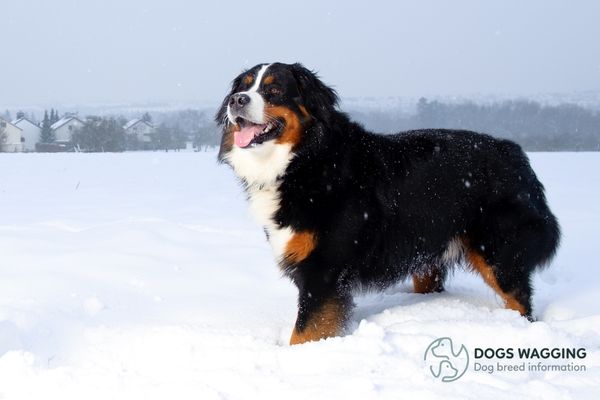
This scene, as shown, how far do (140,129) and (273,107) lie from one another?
208 feet

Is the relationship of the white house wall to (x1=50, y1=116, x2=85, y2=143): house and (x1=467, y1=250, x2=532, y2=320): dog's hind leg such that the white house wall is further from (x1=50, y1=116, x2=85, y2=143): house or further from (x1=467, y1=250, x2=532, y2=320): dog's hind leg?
(x1=467, y1=250, x2=532, y2=320): dog's hind leg

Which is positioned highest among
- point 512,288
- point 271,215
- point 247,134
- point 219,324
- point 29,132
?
point 247,134

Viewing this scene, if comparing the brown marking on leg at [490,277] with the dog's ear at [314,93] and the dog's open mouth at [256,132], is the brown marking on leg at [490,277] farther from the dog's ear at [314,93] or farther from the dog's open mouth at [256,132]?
the dog's open mouth at [256,132]

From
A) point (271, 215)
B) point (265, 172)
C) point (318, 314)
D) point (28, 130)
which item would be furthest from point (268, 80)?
point (28, 130)

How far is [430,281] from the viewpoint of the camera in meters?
4.93

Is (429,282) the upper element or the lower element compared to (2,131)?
upper

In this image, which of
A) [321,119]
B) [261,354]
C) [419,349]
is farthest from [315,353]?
[321,119]

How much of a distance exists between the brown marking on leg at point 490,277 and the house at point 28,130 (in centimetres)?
7989

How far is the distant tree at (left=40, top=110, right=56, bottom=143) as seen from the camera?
254 feet

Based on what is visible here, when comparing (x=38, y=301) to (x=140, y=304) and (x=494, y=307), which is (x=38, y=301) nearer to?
(x=140, y=304)

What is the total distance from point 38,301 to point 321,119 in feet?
7.79

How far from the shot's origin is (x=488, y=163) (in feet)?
14.2

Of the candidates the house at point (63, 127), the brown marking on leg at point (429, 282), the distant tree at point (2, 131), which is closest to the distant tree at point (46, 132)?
the house at point (63, 127)

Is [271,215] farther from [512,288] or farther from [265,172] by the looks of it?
[512,288]
